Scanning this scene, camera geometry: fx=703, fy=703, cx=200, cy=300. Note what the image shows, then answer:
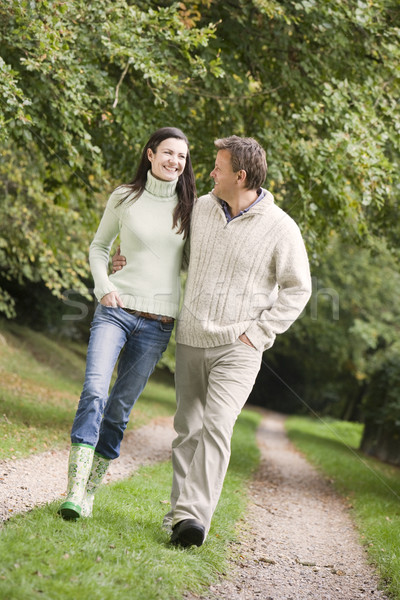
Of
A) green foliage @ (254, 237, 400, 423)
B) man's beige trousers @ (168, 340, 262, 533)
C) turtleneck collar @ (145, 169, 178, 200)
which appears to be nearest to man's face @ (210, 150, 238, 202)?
turtleneck collar @ (145, 169, 178, 200)

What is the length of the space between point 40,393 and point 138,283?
911cm

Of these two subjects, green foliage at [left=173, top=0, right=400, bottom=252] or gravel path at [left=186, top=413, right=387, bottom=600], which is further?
green foliage at [left=173, top=0, right=400, bottom=252]

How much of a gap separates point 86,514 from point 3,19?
475cm

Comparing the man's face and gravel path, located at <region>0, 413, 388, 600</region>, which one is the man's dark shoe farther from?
the man's face

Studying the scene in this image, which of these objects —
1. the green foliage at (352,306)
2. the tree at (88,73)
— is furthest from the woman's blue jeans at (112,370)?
the green foliage at (352,306)

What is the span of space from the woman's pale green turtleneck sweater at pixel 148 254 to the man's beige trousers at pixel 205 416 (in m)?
0.37

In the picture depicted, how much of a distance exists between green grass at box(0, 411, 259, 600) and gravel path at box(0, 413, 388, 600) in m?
0.16

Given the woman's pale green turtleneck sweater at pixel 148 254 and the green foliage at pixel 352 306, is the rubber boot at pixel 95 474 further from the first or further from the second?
the green foliage at pixel 352 306

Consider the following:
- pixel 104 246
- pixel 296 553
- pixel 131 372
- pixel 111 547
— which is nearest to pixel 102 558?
pixel 111 547

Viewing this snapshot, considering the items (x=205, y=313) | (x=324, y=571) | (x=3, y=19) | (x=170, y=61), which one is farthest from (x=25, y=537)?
(x=170, y=61)

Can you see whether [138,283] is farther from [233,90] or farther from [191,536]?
[233,90]

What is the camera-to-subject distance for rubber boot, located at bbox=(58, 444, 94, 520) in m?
3.75

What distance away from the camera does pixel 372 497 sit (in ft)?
28.3

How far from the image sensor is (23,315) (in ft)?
69.3
